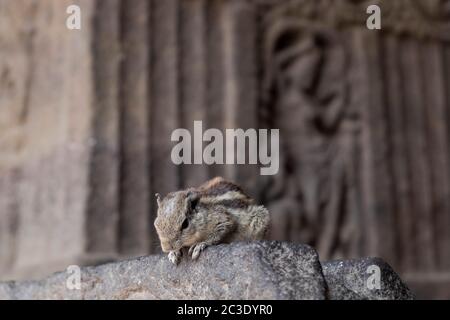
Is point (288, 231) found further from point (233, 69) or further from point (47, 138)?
point (47, 138)

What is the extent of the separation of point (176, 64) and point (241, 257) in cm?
436

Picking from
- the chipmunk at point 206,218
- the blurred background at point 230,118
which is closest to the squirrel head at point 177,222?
the chipmunk at point 206,218

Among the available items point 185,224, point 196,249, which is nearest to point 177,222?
point 185,224

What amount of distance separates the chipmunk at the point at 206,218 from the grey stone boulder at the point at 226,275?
88 mm

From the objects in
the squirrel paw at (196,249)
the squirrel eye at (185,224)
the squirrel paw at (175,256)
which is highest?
the squirrel eye at (185,224)

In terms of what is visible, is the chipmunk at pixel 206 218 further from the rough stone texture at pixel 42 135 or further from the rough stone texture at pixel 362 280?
the rough stone texture at pixel 42 135

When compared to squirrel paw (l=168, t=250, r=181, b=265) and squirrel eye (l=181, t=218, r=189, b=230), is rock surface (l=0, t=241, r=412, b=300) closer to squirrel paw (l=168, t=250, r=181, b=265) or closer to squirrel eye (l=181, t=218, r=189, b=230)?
squirrel paw (l=168, t=250, r=181, b=265)

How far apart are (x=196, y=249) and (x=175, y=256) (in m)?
0.11

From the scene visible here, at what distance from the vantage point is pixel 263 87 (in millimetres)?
7668

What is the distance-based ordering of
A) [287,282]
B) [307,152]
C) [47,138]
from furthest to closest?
[307,152]
[47,138]
[287,282]

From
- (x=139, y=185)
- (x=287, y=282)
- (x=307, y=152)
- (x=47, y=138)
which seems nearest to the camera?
(x=287, y=282)

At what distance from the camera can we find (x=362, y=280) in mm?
3488

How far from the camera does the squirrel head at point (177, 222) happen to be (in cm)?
337
